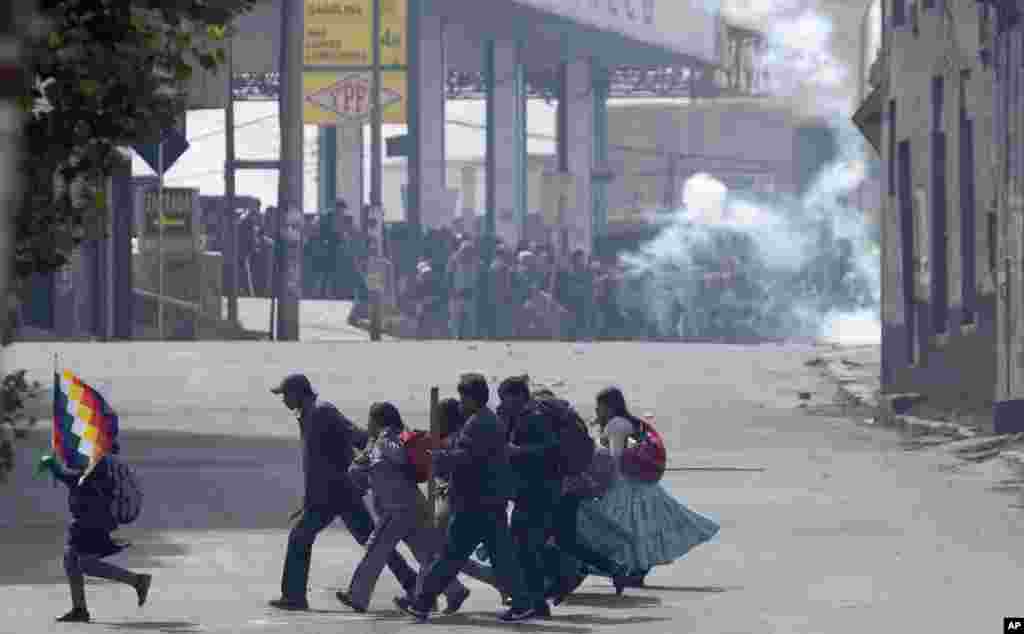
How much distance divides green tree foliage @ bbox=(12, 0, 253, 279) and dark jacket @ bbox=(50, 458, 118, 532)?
1075 mm

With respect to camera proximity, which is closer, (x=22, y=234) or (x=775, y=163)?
(x=22, y=234)

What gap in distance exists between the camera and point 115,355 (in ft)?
97.8

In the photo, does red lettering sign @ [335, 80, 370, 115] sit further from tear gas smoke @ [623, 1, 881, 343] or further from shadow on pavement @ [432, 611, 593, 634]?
shadow on pavement @ [432, 611, 593, 634]

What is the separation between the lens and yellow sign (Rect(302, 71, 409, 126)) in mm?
48156

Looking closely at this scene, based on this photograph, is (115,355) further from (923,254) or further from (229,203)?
(229,203)

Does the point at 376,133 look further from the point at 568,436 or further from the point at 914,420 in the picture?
the point at 568,436

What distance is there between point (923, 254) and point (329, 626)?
1904 centimetres

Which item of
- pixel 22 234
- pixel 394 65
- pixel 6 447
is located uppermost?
pixel 394 65

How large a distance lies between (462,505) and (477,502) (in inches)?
2.8

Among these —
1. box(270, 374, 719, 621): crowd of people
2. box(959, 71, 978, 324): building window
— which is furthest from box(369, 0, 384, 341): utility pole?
box(270, 374, 719, 621): crowd of people

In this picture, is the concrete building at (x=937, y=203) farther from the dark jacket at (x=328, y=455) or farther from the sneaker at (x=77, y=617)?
the sneaker at (x=77, y=617)

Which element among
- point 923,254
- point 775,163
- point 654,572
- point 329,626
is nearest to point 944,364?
point 923,254

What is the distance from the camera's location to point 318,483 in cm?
1155

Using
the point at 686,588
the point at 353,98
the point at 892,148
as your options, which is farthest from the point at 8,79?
the point at 353,98
